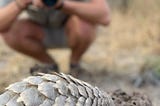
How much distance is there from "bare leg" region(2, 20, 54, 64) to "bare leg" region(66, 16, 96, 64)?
0.63ft

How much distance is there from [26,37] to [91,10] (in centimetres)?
52

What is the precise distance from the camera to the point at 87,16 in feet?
9.56

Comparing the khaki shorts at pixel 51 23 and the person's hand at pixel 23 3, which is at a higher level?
the khaki shorts at pixel 51 23

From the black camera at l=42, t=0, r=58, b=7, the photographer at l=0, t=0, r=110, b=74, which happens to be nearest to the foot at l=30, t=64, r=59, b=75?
the photographer at l=0, t=0, r=110, b=74

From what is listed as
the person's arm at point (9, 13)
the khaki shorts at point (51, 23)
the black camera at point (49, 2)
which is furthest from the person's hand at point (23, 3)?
the khaki shorts at point (51, 23)

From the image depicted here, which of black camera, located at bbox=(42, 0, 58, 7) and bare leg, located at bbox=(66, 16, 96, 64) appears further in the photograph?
bare leg, located at bbox=(66, 16, 96, 64)

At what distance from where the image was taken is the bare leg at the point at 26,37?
3195 mm

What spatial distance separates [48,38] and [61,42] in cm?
9

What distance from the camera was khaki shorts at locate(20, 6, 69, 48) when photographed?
3127 millimetres

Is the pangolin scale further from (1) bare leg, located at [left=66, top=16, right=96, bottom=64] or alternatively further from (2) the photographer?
(1) bare leg, located at [left=66, top=16, right=96, bottom=64]

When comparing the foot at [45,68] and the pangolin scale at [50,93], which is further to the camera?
the foot at [45,68]

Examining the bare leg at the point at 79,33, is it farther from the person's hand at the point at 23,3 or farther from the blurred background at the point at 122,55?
the person's hand at the point at 23,3

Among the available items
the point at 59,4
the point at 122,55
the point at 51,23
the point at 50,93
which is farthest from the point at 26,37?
the point at 50,93

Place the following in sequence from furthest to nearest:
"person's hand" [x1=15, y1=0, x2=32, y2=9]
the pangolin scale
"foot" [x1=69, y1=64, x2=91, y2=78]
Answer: "foot" [x1=69, y1=64, x2=91, y2=78] < "person's hand" [x1=15, y1=0, x2=32, y2=9] < the pangolin scale
